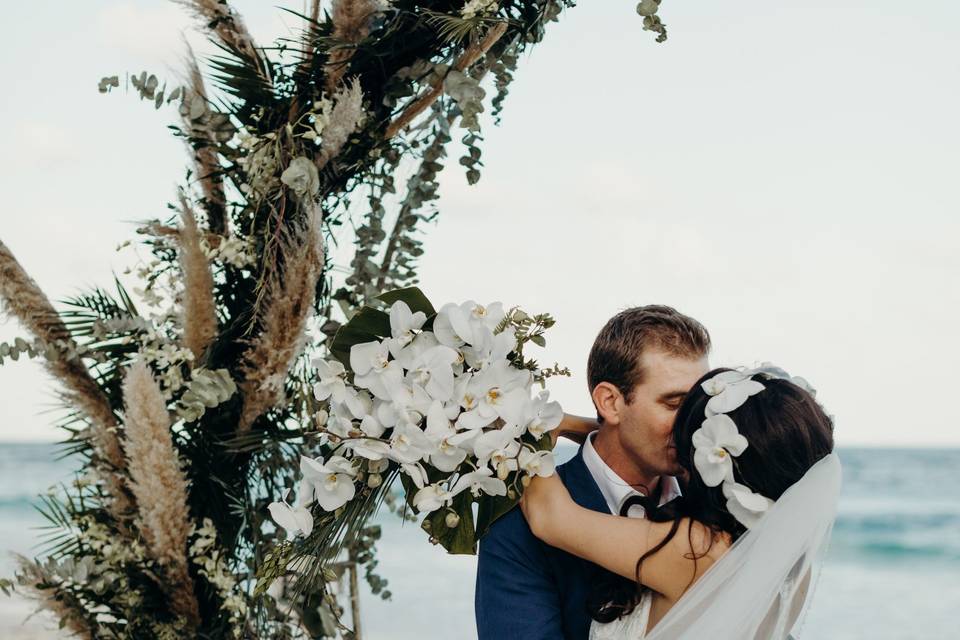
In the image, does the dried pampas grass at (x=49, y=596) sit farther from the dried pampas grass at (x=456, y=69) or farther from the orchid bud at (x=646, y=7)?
the orchid bud at (x=646, y=7)

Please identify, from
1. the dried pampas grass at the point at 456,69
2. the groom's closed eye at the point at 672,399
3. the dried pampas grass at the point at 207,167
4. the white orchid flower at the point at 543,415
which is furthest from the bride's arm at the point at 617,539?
the dried pampas grass at the point at 207,167

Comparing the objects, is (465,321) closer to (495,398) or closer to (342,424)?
(495,398)

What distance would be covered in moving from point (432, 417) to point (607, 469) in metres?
0.74

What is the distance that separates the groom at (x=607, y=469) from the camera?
231 centimetres

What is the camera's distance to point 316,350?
321cm

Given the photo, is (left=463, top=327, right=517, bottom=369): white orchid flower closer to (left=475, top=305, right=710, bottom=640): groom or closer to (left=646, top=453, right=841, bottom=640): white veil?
(left=475, top=305, right=710, bottom=640): groom

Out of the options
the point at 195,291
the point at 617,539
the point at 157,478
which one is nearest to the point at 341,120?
the point at 195,291

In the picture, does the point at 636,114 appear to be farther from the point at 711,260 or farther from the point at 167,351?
the point at 167,351

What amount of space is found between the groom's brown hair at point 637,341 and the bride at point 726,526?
0.24m

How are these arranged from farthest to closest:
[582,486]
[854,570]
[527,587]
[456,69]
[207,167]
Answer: [854,570], [207,167], [456,69], [582,486], [527,587]

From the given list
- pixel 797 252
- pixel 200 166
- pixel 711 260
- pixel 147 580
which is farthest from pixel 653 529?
pixel 797 252

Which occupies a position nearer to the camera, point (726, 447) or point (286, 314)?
point (726, 447)

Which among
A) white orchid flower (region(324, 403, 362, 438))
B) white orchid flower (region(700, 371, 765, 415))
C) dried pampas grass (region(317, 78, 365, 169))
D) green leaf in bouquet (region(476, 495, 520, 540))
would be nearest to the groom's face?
white orchid flower (region(700, 371, 765, 415))

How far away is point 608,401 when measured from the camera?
2621mm
